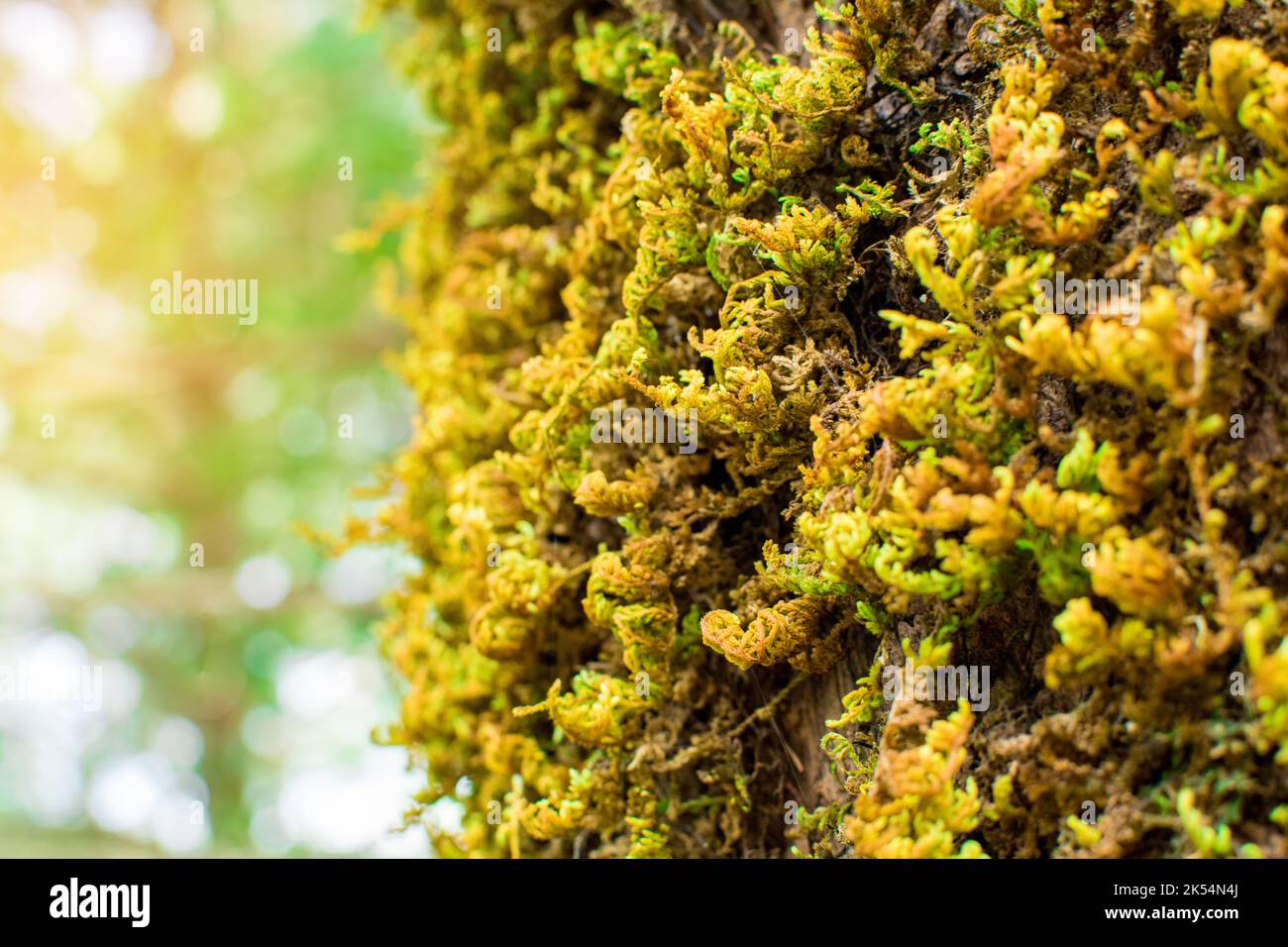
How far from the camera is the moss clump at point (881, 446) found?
651 mm

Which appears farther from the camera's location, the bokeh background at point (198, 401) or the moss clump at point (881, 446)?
the bokeh background at point (198, 401)

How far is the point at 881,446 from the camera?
2.73ft

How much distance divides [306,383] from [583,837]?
14.5ft

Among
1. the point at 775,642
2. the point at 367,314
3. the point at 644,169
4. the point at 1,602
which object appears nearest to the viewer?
the point at 775,642

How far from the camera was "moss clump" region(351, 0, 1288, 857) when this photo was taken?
25.6 inches

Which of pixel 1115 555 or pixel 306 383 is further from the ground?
pixel 306 383

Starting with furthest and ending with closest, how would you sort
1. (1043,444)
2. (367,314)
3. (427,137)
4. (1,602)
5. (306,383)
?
(1,602)
(306,383)
(367,314)
(427,137)
(1043,444)

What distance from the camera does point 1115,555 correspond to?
0.64 metres

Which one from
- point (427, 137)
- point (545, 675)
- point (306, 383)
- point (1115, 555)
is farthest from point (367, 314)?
point (1115, 555)

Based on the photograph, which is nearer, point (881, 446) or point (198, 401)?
point (881, 446)

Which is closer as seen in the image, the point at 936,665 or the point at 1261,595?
the point at 1261,595

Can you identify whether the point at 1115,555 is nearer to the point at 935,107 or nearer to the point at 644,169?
the point at 935,107

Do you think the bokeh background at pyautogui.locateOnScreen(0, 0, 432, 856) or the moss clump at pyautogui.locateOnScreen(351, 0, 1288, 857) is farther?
the bokeh background at pyautogui.locateOnScreen(0, 0, 432, 856)

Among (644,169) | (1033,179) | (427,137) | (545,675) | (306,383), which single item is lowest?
(545,675)
